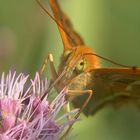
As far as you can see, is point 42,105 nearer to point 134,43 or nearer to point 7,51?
point 7,51

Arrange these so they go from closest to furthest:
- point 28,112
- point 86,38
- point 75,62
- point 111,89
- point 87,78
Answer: point 28,112
point 75,62
point 87,78
point 111,89
point 86,38

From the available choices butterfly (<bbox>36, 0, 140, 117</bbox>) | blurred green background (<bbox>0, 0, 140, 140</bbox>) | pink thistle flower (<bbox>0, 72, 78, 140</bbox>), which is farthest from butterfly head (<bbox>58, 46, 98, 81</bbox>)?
blurred green background (<bbox>0, 0, 140, 140</bbox>)

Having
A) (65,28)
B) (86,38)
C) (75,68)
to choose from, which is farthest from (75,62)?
(86,38)

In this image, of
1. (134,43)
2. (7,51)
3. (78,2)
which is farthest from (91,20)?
(134,43)

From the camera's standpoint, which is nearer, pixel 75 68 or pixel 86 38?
pixel 75 68

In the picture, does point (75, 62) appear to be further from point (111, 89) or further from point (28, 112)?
point (28, 112)

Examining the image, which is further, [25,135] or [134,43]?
[134,43]

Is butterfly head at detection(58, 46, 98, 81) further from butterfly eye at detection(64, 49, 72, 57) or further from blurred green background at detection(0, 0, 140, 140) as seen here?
blurred green background at detection(0, 0, 140, 140)

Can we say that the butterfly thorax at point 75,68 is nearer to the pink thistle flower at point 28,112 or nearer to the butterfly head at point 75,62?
the butterfly head at point 75,62
